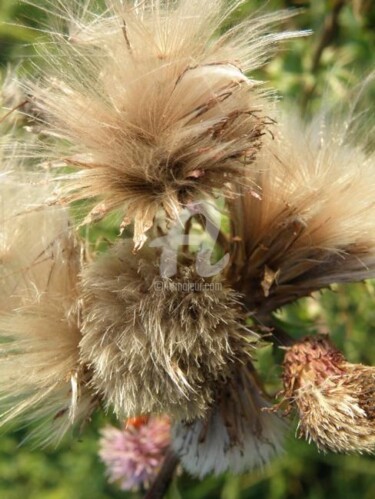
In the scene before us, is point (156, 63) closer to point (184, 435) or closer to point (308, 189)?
point (308, 189)

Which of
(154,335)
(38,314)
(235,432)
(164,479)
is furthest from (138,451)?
(154,335)

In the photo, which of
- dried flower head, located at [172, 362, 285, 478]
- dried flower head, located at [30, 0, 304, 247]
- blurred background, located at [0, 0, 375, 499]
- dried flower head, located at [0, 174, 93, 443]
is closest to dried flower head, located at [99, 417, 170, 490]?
blurred background, located at [0, 0, 375, 499]

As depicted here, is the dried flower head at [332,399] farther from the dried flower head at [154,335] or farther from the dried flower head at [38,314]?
the dried flower head at [38,314]

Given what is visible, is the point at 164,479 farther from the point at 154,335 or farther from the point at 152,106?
the point at 152,106

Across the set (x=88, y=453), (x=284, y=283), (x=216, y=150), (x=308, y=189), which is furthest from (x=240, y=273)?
(x=88, y=453)
